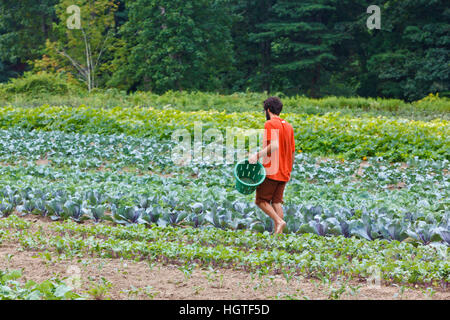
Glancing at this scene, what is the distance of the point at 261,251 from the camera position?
4801mm

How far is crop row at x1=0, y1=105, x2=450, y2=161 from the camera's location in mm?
11422

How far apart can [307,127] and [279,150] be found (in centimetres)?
752

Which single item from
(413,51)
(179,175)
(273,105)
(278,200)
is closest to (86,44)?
(413,51)

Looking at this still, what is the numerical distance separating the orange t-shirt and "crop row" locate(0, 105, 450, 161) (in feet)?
19.8

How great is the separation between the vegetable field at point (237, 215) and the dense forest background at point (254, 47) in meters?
19.8

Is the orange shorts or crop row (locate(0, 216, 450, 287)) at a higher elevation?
the orange shorts

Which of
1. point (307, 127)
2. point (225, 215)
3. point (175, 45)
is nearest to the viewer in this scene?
point (225, 215)

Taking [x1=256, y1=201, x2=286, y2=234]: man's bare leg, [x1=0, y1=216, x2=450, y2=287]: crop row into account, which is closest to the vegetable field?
[x1=0, y1=216, x2=450, y2=287]: crop row

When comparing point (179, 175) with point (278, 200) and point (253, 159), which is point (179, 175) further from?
point (253, 159)

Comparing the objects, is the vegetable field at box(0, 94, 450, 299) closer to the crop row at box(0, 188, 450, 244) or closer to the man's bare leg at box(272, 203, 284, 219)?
the crop row at box(0, 188, 450, 244)

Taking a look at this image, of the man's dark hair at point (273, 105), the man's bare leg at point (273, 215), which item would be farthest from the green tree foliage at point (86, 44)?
the man's bare leg at point (273, 215)

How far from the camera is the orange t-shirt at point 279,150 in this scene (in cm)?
551

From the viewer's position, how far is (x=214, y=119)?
13922 mm
